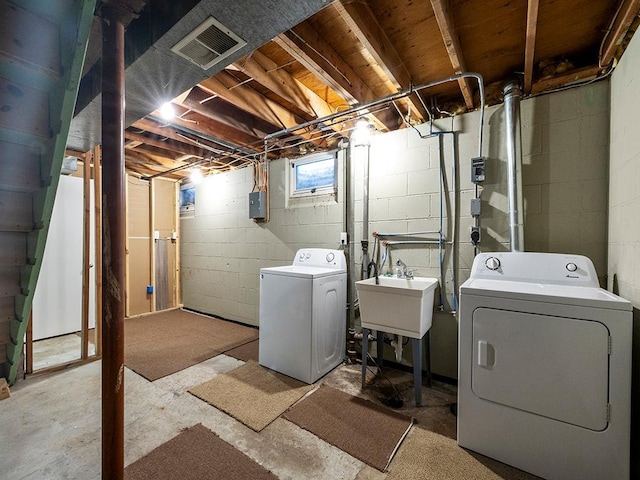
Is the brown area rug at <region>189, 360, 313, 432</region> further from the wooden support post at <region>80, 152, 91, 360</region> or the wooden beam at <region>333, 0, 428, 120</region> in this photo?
the wooden beam at <region>333, 0, 428, 120</region>

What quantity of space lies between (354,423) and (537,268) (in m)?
1.61

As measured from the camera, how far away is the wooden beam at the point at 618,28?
4.70ft

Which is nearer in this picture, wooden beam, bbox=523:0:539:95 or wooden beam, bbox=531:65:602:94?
wooden beam, bbox=523:0:539:95

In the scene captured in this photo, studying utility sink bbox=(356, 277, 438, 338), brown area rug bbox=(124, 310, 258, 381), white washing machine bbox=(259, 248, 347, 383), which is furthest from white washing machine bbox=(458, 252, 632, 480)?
brown area rug bbox=(124, 310, 258, 381)

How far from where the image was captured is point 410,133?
2.58m

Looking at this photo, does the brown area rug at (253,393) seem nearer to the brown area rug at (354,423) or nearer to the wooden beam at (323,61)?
the brown area rug at (354,423)

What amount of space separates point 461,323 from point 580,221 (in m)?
1.19

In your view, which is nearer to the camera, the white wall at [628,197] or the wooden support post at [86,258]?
the white wall at [628,197]

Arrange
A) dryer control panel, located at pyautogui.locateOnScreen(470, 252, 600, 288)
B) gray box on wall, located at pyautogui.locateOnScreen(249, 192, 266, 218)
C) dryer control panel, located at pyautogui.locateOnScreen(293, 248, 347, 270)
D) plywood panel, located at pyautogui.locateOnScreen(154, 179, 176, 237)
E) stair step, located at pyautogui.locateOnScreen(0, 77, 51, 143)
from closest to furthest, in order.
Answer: stair step, located at pyautogui.locateOnScreen(0, 77, 51, 143)
dryer control panel, located at pyautogui.locateOnScreen(470, 252, 600, 288)
dryer control panel, located at pyautogui.locateOnScreen(293, 248, 347, 270)
gray box on wall, located at pyautogui.locateOnScreen(249, 192, 266, 218)
plywood panel, located at pyautogui.locateOnScreen(154, 179, 176, 237)

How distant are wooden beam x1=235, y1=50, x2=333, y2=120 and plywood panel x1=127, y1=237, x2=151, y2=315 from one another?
3.66 meters

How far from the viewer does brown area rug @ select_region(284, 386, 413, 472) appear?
5.40 ft

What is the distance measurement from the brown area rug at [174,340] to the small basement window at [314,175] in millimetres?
1975

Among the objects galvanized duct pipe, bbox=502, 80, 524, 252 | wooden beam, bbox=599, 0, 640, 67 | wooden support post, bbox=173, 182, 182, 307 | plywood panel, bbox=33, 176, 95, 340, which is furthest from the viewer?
wooden support post, bbox=173, 182, 182, 307

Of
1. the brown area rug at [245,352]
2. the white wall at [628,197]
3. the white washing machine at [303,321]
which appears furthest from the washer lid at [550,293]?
the brown area rug at [245,352]
